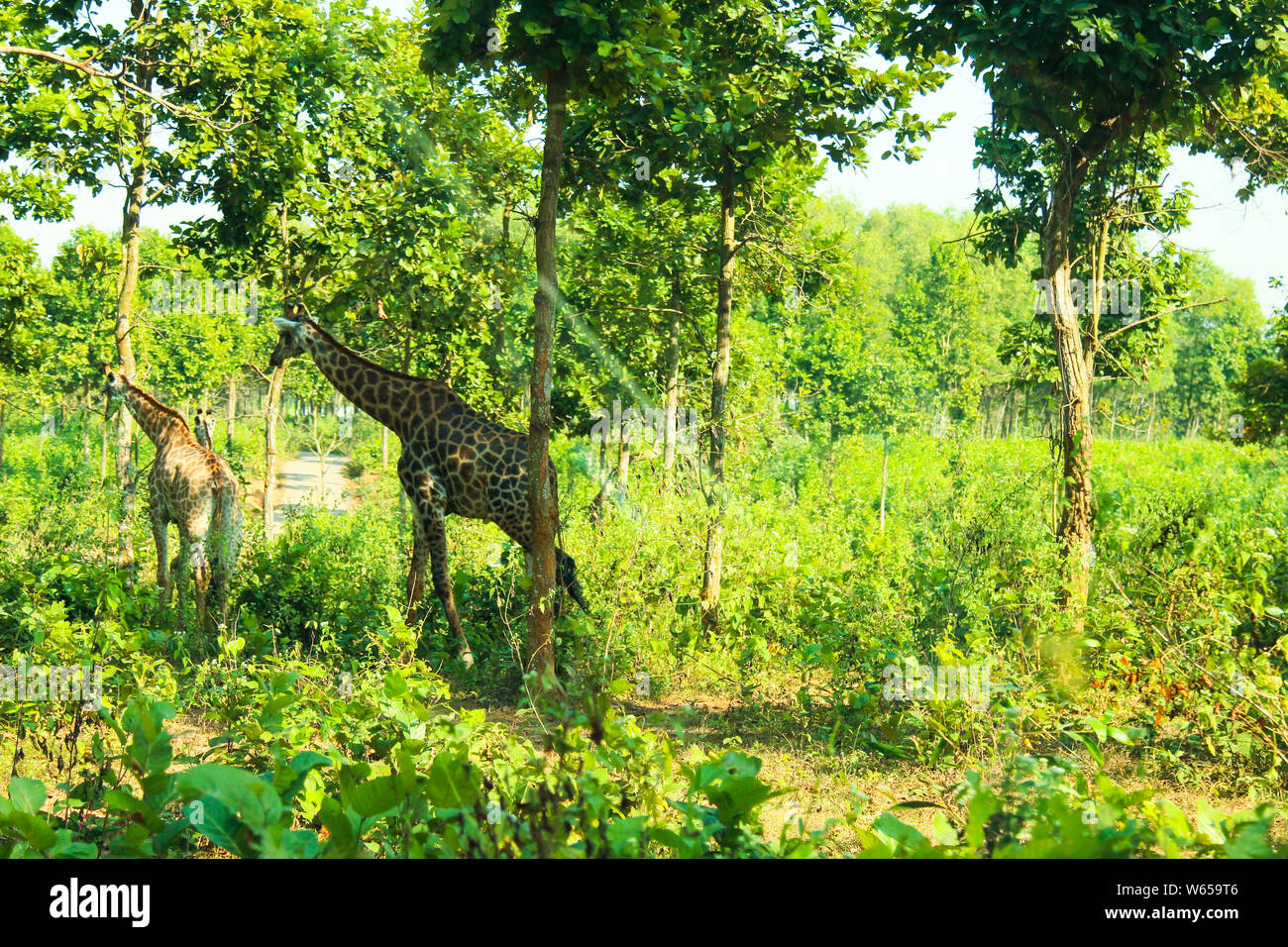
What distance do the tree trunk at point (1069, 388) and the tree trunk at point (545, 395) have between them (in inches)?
169

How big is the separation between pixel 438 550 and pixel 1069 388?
598 centimetres

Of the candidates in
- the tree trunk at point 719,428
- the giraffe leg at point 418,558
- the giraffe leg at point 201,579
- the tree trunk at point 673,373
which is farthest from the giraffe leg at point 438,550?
the tree trunk at point 673,373

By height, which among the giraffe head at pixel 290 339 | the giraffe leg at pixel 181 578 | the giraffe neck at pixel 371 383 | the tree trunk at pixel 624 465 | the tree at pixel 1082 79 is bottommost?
the giraffe leg at pixel 181 578

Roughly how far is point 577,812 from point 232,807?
2.72ft

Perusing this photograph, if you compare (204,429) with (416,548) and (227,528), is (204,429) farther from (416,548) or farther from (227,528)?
(416,548)

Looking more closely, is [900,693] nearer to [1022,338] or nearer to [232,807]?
[232,807]

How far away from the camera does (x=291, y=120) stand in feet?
34.7

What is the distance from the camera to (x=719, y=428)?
10.3 meters

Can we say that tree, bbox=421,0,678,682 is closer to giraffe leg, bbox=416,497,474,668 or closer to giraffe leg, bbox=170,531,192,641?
giraffe leg, bbox=416,497,474,668

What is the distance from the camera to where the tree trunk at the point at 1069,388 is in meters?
8.29

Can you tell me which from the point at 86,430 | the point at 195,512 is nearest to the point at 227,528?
the point at 195,512

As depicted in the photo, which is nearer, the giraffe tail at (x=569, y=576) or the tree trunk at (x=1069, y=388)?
the tree trunk at (x=1069, y=388)

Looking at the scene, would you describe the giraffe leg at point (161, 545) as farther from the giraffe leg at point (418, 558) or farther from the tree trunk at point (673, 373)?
the tree trunk at point (673, 373)

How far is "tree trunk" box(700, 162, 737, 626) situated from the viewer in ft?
31.7
